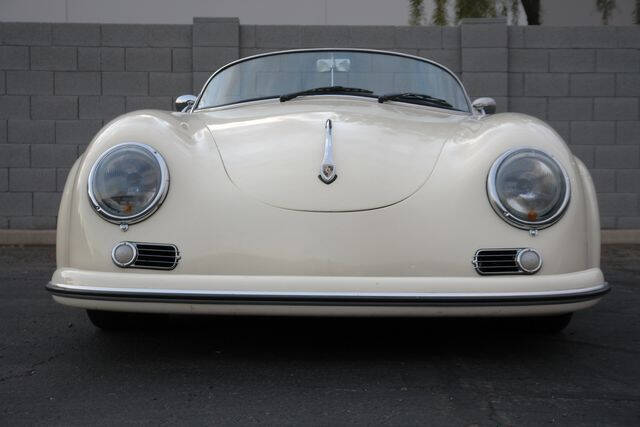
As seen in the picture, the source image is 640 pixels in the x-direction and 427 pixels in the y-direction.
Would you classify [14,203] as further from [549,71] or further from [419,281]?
[419,281]

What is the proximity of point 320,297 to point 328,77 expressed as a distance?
5.91ft

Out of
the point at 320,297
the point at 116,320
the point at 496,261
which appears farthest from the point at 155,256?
the point at 496,261

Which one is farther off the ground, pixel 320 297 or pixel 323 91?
pixel 323 91

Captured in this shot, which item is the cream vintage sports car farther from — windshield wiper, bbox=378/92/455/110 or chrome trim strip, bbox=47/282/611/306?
windshield wiper, bbox=378/92/455/110

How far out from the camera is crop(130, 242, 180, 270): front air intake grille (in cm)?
249

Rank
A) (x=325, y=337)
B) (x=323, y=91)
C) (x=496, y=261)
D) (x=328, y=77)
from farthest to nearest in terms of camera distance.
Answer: (x=328, y=77)
(x=323, y=91)
(x=325, y=337)
(x=496, y=261)

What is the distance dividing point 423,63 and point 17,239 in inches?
177

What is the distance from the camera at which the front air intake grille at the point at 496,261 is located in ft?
8.16

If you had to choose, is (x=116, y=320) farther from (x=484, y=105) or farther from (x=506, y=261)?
(x=484, y=105)

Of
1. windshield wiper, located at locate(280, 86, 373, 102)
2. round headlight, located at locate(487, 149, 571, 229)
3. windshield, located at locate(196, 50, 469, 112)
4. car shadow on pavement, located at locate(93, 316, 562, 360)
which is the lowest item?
car shadow on pavement, located at locate(93, 316, 562, 360)

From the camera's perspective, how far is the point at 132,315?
3.22 m

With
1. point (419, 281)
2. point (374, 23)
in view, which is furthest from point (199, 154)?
point (374, 23)

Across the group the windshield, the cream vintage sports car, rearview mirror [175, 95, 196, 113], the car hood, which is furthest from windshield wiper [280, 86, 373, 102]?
rearview mirror [175, 95, 196, 113]

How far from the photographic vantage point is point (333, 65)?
3932 millimetres
